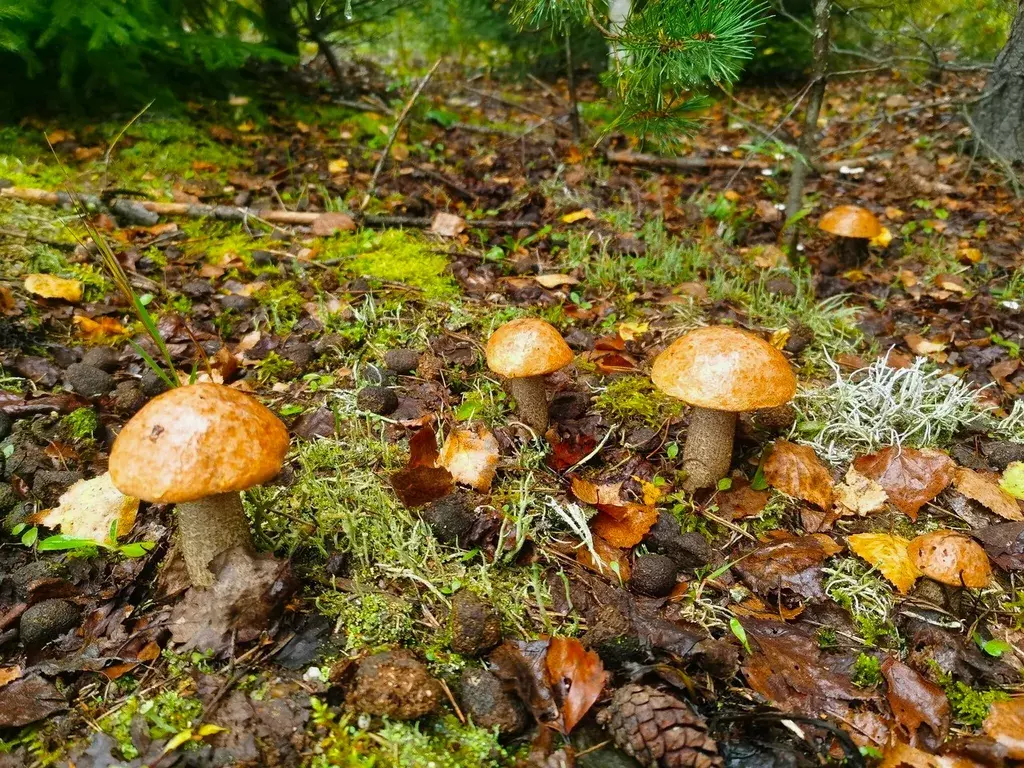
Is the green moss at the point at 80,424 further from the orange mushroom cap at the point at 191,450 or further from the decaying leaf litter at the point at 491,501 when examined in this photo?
the orange mushroom cap at the point at 191,450

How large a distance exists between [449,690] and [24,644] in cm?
157

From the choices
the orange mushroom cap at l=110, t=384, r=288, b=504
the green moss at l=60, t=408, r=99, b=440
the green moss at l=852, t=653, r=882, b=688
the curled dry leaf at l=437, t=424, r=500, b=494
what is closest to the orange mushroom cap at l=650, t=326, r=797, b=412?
the curled dry leaf at l=437, t=424, r=500, b=494

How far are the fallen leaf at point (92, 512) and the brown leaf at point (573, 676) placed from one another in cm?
189

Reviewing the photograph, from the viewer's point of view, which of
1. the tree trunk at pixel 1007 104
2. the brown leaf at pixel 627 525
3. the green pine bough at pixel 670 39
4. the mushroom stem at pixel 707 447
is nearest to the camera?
the brown leaf at pixel 627 525

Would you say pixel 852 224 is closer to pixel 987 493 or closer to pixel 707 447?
pixel 987 493

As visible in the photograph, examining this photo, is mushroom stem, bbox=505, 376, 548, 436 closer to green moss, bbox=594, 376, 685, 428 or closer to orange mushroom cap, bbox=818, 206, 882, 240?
green moss, bbox=594, 376, 685, 428

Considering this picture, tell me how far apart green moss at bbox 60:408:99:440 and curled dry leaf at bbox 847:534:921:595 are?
11.9ft

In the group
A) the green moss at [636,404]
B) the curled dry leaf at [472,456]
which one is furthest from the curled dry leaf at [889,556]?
the curled dry leaf at [472,456]

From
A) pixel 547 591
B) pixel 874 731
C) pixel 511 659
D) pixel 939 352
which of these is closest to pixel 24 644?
pixel 511 659

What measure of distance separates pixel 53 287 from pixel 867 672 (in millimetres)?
4717

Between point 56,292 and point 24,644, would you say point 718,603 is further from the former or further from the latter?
point 56,292

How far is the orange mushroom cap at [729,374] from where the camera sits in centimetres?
269

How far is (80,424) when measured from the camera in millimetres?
3213

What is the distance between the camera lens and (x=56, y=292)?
3980mm
